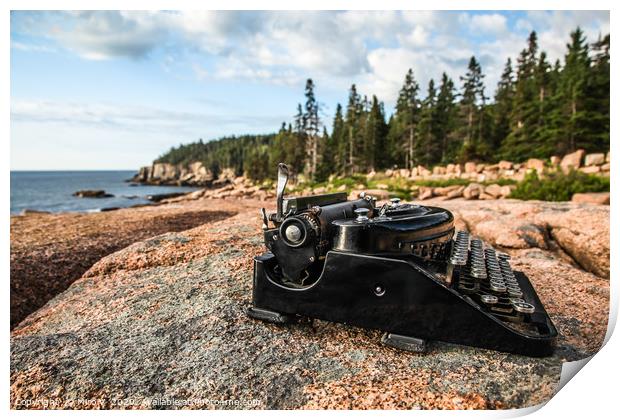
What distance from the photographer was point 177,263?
4074mm

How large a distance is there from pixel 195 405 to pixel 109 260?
10.5 feet

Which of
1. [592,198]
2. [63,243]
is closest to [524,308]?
[63,243]

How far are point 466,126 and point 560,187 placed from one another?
27386 millimetres

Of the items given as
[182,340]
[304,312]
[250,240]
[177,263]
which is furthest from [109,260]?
[304,312]

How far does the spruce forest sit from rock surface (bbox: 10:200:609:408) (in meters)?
17.8

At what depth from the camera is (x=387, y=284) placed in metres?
2.06

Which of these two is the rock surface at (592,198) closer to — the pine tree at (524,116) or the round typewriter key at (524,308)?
the round typewriter key at (524,308)

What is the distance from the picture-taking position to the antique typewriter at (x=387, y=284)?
1.98 metres

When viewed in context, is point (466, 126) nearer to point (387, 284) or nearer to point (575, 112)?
point (575, 112)

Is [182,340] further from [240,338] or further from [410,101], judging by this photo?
[410,101]

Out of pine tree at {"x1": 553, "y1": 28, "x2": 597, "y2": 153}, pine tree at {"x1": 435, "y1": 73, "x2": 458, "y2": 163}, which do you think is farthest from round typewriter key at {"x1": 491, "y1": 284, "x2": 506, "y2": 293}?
pine tree at {"x1": 435, "y1": 73, "x2": 458, "y2": 163}

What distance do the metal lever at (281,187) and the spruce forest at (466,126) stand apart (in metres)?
18.1

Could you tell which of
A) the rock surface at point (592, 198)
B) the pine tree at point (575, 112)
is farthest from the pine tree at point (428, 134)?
the rock surface at point (592, 198)

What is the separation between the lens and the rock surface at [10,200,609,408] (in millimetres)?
1832
